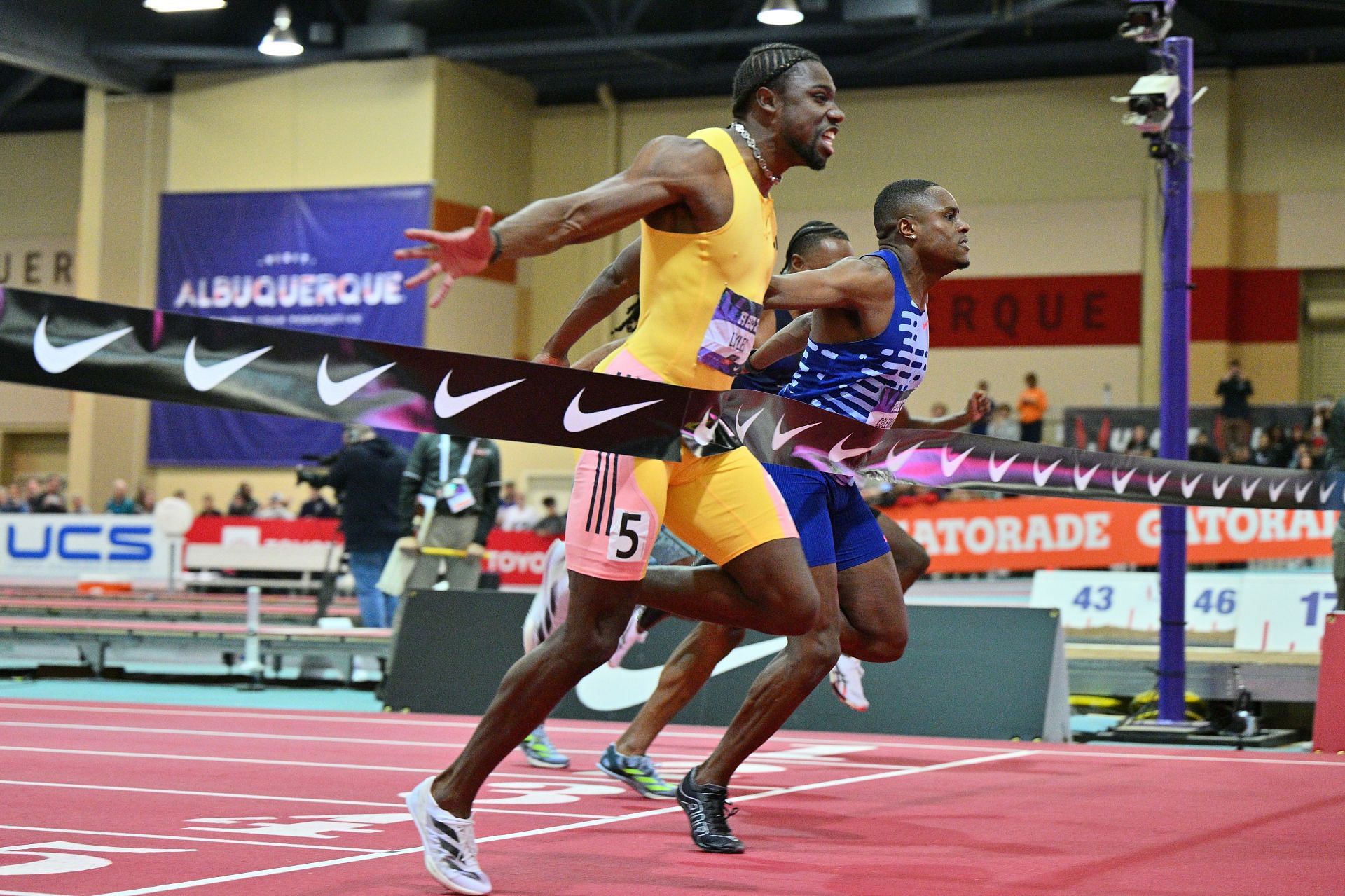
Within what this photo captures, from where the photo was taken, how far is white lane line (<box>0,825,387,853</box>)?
4348mm

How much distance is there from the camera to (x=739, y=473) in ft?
13.7

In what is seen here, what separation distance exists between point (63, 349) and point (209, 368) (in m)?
0.31

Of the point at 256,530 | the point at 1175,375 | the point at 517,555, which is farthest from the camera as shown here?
the point at 256,530

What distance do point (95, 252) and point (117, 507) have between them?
648 centimetres

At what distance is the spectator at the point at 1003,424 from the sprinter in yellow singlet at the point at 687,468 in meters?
21.0

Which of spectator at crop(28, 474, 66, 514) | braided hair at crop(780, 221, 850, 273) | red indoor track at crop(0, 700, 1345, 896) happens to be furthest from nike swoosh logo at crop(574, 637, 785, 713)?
spectator at crop(28, 474, 66, 514)

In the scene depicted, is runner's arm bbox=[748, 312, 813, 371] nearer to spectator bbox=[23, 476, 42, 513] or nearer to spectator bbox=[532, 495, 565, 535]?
spectator bbox=[532, 495, 565, 535]

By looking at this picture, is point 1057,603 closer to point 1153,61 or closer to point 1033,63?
point 1153,61

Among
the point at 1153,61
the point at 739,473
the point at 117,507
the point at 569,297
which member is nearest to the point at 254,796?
the point at 739,473

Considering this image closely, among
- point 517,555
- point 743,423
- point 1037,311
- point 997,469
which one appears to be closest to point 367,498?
point 997,469

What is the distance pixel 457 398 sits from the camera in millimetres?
3789

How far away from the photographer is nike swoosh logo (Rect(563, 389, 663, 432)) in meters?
8.84

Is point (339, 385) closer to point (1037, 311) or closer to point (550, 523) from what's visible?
point (550, 523)

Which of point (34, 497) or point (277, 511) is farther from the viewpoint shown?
point (34, 497)
